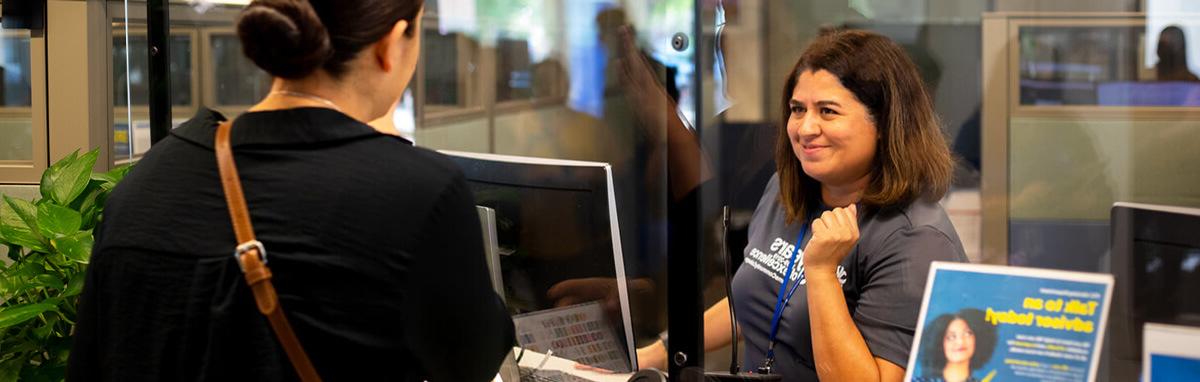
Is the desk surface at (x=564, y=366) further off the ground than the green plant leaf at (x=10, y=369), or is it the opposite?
the desk surface at (x=564, y=366)

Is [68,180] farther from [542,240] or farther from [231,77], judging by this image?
[542,240]

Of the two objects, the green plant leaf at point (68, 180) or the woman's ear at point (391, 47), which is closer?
the woman's ear at point (391, 47)

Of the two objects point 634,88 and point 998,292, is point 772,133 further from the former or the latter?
point 998,292

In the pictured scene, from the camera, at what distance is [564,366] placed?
1898mm

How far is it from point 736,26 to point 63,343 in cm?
146

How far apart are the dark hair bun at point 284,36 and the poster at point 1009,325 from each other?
2.57 feet

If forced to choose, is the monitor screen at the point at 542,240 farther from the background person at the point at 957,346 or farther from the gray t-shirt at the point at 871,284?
the background person at the point at 957,346

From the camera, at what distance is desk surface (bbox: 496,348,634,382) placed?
1.84m

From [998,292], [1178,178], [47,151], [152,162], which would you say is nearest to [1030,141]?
[1178,178]

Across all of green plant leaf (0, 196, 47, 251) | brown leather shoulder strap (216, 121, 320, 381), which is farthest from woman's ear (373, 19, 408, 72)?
green plant leaf (0, 196, 47, 251)

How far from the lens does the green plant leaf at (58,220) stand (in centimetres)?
219

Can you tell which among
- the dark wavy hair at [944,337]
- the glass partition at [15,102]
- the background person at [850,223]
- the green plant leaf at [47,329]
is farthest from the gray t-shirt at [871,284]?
the glass partition at [15,102]

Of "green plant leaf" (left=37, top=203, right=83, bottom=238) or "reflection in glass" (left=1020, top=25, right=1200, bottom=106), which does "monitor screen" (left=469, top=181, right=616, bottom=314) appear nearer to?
"green plant leaf" (left=37, top=203, right=83, bottom=238)

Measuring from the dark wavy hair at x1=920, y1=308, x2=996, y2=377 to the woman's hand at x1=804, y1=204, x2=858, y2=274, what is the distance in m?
0.21
